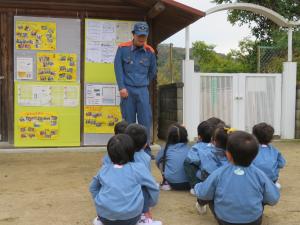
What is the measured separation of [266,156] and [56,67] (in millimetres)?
4233

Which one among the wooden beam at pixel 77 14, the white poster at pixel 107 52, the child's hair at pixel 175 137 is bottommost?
the child's hair at pixel 175 137

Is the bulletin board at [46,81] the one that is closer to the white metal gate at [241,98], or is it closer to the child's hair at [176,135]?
the white metal gate at [241,98]

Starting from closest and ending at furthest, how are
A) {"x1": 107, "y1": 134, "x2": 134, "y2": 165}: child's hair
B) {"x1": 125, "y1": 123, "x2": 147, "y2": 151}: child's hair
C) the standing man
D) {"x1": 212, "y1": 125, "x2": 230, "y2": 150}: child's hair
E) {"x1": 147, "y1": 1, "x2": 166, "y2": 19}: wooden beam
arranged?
{"x1": 107, "y1": 134, "x2": 134, "y2": 165}: child's hair
{"x1": 125, "y1": 123, "x2": 147, "y2": 151}: child's hair
{"x1": 212, "y1": 125, "x2": 230, "y2": 150}: child's hair
the standing man
{"x1": 147, "y1": 1, "x2": 166, "y2": 19}: wooden beam

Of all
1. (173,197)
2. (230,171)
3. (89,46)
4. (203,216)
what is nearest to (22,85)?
(89,46)

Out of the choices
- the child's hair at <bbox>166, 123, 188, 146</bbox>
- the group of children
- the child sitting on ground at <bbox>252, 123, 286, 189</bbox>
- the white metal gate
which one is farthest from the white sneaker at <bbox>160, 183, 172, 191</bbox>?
the white metal gate

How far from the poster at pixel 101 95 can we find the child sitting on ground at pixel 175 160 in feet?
9.41

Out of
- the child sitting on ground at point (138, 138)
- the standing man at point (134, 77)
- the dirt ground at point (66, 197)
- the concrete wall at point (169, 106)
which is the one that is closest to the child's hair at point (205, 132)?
the dirt ground at point (66, 197)

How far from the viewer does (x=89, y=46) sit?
7.96 metres

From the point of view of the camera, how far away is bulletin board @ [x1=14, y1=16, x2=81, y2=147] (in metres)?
7.77

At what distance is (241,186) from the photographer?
367 cm

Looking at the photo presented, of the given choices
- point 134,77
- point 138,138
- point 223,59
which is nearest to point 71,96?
point 134,77

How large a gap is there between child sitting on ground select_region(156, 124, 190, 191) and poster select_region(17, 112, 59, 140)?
3038mm

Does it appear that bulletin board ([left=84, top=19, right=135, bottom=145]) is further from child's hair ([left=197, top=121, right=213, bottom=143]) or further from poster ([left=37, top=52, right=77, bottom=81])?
child's hair ([left=197, top=121, right=213, bottom=143])

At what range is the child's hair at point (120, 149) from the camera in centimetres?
374
